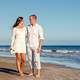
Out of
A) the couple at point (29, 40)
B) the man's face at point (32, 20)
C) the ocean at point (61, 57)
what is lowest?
the ocean at point (61, 57)

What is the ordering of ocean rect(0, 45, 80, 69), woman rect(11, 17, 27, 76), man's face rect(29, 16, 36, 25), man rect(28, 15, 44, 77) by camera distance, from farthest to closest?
ocean rect(0, 45, 80, 69), woman rect(11, 17, 27, 76), man rect(28, 15, 44, 77), man's face rect(29, 16, 36, 25)

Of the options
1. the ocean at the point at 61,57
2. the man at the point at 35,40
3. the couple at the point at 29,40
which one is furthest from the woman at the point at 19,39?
the ocean at the point at 61,57

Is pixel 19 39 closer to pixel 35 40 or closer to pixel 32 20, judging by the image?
pixel 35 40

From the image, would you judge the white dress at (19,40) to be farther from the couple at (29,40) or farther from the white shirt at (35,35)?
the white shirt at (35,35)

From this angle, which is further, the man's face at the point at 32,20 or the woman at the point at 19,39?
the woman at the point at 19,39

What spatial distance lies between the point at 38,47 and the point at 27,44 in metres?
0.41

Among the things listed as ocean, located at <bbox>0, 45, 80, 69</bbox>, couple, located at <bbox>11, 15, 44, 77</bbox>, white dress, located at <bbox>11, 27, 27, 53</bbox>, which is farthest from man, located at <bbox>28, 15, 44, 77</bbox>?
ocean, located at <bbox>0, 45, 80, 69</bbox>

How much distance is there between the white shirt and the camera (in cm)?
1090

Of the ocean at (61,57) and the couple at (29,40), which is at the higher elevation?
the couple at (29,40)

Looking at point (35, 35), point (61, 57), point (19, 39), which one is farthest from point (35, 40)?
point (61, 57)

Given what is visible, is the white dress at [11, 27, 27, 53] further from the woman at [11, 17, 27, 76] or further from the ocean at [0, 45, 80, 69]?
the ocean at [0, 45, 80, 69]

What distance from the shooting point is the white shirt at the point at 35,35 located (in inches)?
429

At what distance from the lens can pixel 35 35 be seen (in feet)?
35.9

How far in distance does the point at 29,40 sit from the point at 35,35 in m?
0.26
